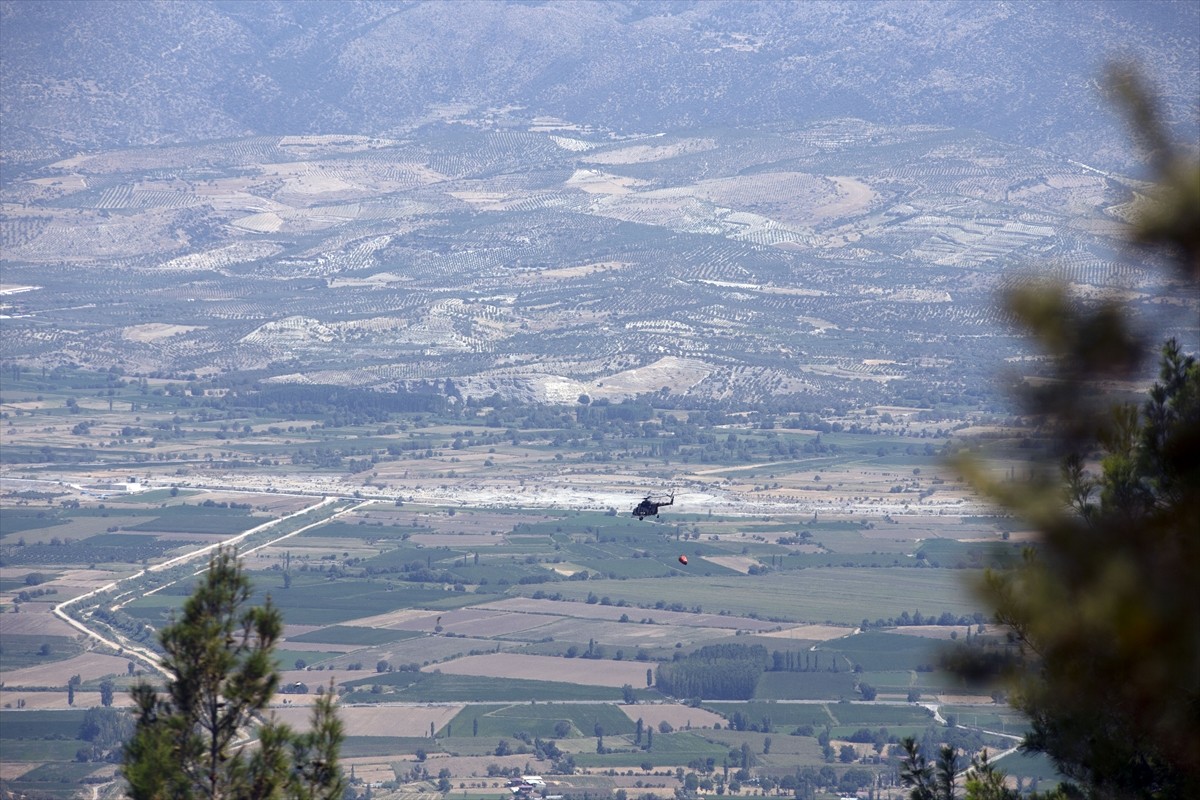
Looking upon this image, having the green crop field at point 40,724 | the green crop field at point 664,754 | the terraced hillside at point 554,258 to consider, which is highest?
the terraced hillside at point 554,258

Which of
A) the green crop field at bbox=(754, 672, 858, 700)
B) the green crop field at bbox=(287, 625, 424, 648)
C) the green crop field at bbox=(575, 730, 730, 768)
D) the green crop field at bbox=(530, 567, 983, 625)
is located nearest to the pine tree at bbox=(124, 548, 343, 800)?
the green crop field at bbox=(575, 730, 730, 768)

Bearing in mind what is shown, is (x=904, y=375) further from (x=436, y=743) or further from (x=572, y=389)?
(x=436, y=743)

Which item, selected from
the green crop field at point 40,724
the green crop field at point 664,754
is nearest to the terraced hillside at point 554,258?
the green crop field at point 664,754

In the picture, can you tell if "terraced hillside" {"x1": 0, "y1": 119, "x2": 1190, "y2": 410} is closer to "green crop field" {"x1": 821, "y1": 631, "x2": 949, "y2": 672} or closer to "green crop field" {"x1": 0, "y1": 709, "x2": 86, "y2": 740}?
"green crop field" {"x1": 821, "y1": 631, "x2": 949, "y2": 672}

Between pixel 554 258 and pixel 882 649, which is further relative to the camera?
pixel 554 258

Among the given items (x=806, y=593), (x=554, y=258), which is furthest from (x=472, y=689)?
(x=554, y=258)

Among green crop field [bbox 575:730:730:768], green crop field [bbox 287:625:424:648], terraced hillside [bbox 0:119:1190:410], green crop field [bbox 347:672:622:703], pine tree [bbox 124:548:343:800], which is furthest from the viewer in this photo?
terraced hillside [bbox 0:119:1190:410]

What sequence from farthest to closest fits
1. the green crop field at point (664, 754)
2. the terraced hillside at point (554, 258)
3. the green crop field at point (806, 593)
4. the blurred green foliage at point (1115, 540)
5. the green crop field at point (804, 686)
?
the terraced hillside at point (554, 258) → the green crop field at point (806, 593) → the green crop field at point (804, 686) → the green crop field at point (664, 754) → the blurred green foliage at point (1115, 540)

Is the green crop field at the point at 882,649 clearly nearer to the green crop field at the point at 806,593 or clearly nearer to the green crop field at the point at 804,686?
the green crop field at the point at 804,686

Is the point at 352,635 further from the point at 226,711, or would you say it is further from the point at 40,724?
the point at 226,711
